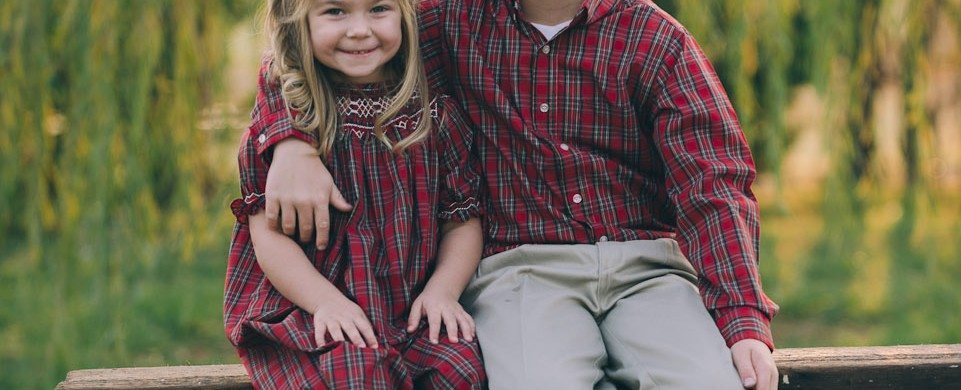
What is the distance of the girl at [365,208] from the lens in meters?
1.81

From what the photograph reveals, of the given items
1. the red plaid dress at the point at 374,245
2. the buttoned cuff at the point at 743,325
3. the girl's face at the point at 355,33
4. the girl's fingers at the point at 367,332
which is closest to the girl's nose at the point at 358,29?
the girl's face at the point at 355,33

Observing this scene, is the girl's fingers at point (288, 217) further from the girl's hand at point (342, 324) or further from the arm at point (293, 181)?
the girl's hand at point (342, 324)

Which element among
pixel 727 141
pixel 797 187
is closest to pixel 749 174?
pixel 727 141

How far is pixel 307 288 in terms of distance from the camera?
71.7 inches

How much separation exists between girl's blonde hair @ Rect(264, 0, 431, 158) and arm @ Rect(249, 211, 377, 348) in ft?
0.52

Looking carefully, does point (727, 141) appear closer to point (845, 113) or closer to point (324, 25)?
point (324, 25)

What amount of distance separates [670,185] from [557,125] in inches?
8.2

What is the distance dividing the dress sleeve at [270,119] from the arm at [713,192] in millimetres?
571

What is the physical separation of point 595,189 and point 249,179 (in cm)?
56

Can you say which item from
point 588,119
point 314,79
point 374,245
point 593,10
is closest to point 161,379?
point 374,245

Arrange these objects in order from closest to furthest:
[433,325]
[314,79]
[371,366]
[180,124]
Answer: [371,366] → [433,325] → [314,79] → [180,124]

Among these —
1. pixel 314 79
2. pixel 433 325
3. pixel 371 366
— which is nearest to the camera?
pixel 371 366

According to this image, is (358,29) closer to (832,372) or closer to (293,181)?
(293,181)

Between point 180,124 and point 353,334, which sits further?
point 180,124
